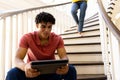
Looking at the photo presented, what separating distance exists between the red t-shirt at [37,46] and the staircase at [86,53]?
79 cm

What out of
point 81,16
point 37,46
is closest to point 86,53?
point 81,16

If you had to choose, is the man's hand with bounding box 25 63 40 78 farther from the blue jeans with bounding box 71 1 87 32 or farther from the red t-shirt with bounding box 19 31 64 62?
the blue jeans with bounding box 71 1 87 32

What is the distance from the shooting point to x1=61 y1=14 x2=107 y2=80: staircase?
2924 mm

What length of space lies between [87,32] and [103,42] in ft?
3.60

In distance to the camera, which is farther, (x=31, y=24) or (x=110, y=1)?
(x=110, y=1)

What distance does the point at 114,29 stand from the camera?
6.08 ft

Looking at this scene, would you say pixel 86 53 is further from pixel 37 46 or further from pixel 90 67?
pixel 37 46

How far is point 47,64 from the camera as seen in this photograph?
1569 mm

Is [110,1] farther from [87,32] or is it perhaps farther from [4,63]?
[4,63]

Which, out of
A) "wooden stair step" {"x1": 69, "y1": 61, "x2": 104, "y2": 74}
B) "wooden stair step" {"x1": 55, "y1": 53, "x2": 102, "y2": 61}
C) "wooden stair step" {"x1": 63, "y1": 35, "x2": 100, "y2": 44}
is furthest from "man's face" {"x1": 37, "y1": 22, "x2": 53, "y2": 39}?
"wooden stair step" {"x1": 63, "y1": 35, "x2": 100, "y2": 44}

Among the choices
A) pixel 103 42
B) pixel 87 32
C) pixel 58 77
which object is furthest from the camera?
pixel 87 32

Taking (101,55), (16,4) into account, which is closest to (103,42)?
(101,55)

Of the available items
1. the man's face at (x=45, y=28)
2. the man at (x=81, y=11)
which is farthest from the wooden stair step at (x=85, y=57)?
the man's face at (x=45, y=28)

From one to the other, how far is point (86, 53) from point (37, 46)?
1.38m
